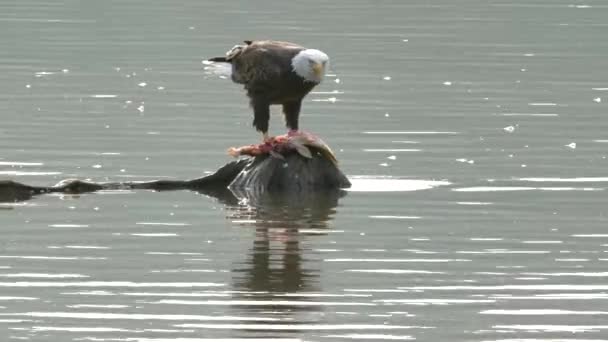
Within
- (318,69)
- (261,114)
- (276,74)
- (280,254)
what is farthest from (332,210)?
(280,254)

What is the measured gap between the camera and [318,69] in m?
14.9

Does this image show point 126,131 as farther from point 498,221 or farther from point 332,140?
point 498,221

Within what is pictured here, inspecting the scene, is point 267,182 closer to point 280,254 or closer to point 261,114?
point 261,114

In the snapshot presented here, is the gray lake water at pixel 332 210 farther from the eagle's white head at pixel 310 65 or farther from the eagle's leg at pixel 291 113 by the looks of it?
the eagle's white head at pixel 310 65

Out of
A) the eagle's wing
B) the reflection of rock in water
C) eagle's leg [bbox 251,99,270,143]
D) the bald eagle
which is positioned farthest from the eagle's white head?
the reflection of rock in water

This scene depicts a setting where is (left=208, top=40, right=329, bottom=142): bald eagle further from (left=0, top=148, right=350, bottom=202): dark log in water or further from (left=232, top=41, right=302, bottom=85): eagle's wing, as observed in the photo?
(left=0, top=148, right=350, bottom=202): dark log in water

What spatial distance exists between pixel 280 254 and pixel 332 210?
1.84 metres

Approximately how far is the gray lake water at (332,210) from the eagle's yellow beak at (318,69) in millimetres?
855

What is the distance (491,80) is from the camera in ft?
81.3

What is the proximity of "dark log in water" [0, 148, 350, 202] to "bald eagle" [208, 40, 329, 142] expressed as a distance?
0.69 feet

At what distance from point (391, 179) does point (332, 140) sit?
2.66 metres

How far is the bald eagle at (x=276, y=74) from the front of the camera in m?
15.0

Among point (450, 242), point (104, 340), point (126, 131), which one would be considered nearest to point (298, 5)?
point (126, 131)

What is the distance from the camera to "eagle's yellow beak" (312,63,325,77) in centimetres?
1484
